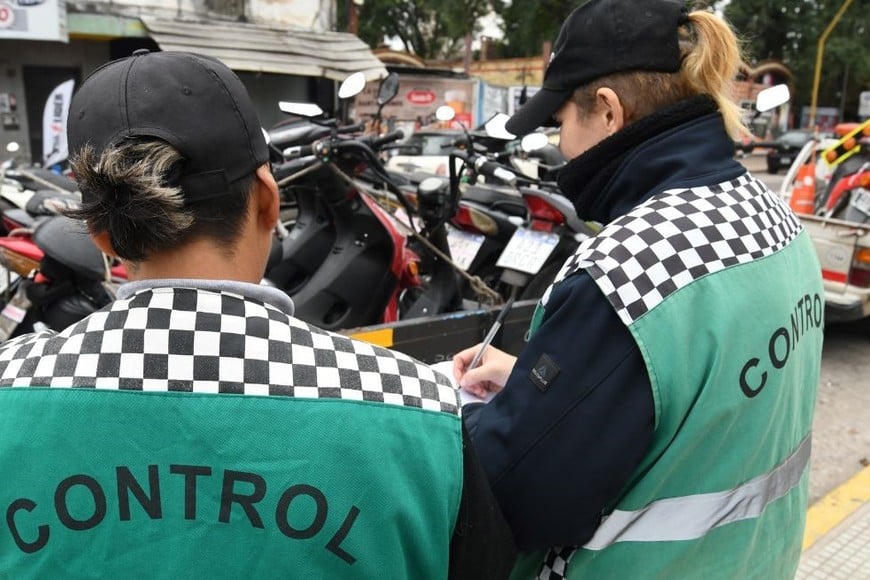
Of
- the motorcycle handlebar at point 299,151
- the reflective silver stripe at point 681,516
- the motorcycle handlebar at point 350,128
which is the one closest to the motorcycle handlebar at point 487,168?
the motorcycle handlebar at point 350,128

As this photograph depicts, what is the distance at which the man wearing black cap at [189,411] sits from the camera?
3.07ft

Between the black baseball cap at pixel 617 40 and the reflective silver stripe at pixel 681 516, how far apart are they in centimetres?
78

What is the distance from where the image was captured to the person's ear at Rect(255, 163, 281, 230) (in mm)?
1082

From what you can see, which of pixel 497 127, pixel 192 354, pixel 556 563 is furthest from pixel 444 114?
pixel 192 354

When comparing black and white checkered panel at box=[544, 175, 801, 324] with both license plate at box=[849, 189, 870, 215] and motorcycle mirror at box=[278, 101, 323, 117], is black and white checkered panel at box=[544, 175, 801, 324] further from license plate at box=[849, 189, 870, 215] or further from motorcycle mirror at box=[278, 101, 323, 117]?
license plate at box=[849, 189, 870, 215]

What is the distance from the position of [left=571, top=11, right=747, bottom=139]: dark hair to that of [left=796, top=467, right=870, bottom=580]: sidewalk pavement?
7.61 ft

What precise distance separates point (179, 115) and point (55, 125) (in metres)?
4.85

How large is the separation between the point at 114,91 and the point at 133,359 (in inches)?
13.8

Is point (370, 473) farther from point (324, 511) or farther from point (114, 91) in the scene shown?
point (114, 91)

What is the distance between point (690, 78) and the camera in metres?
1.42

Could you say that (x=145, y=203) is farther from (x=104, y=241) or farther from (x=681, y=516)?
(x=681, y=516)

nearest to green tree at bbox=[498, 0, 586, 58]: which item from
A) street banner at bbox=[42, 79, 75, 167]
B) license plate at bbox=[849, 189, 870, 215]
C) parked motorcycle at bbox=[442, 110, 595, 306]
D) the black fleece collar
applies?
license plate at bbox=[849, 189, 870, 215]

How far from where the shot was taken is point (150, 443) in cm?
93

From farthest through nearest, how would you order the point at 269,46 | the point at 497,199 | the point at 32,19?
the point at 269,46, the point at 32,19, the point at 497,199
